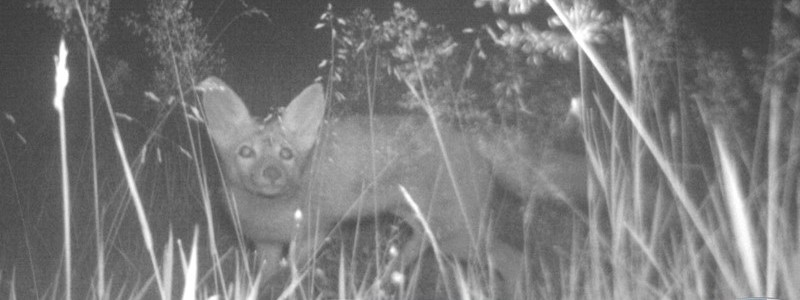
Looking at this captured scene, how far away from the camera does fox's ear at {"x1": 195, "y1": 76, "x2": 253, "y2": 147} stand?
9.44 ft

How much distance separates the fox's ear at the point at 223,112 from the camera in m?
2.88

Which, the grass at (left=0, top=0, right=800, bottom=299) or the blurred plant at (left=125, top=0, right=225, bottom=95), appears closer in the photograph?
the grass at (left=0, top=0, right=800, bottom=299)

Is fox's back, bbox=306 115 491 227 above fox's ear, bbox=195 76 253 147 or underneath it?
underneath

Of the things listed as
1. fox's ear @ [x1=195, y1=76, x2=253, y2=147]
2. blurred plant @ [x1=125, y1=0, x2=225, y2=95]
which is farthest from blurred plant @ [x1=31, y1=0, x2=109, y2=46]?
fox's ear @ [x1=195, y1=76, x2=253, y2=147]

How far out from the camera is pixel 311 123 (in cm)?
288

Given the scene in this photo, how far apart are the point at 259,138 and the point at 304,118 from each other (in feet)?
0.45

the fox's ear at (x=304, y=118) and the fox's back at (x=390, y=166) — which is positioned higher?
the fox's ear at (x=304, y=118)

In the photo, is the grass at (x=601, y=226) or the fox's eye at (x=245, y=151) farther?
the fox's eye at (x=245, y=151)

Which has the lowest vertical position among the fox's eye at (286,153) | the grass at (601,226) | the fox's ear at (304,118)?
the grass at (601,226)

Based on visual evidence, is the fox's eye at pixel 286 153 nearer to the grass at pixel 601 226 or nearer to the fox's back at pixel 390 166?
the fox's back at pixel 390 166

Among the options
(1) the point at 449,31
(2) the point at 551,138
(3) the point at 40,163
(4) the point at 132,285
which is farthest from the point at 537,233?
(3) the point at 40,163

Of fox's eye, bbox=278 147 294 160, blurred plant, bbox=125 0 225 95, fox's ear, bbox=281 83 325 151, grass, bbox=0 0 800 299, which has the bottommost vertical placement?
grass, bbox=0 0 800 299

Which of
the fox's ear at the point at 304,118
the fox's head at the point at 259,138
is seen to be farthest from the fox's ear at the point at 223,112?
the fox's ear at the point at 304,118

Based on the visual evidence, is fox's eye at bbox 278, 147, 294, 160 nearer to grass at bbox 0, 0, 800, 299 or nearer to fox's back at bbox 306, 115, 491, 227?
fox's back at bbox 306, 115, 491, 227
